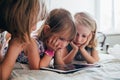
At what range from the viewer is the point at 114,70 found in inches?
33.5

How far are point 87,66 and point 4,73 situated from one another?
34 centimetres

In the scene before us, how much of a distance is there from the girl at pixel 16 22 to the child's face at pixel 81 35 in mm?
229

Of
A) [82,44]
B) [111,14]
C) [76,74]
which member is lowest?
[76,74]

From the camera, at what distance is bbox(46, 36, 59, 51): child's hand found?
82cm

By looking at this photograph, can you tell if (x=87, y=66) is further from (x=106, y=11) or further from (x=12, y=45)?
(x=106, y=11)

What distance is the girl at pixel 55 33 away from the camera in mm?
818

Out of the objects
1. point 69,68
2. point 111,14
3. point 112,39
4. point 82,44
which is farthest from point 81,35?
point 111,14

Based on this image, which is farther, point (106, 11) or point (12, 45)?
point (106, 11)

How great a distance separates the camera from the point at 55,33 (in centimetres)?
82

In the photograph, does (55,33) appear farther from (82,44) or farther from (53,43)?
(82,44)

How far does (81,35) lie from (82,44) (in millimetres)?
48

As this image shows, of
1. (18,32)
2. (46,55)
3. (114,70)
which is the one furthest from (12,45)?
(114,70)

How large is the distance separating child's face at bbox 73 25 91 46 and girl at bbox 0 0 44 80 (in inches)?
9.0

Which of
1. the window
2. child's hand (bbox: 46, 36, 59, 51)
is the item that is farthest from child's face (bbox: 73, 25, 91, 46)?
the window
